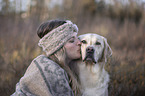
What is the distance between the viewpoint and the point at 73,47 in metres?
1.72

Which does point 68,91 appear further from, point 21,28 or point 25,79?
point 21,28

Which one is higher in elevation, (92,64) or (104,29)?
(92,64)

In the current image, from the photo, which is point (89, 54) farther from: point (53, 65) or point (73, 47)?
point (53, 65)

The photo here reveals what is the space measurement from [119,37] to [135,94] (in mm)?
3674


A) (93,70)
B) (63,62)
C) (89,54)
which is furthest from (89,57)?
(63,62)

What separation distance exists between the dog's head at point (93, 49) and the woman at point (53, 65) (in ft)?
0.27

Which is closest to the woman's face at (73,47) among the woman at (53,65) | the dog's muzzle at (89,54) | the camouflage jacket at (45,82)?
the woman at (53,65)

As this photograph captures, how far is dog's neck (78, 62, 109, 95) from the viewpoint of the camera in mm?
1817

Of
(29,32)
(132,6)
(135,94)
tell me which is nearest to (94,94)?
(135,94)

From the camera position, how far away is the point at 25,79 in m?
1.50

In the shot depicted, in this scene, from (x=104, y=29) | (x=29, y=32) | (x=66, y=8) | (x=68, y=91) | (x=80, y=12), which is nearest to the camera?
(x=68, y=91)

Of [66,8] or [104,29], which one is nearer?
[104,29]

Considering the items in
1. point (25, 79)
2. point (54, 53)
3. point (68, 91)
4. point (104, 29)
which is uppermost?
point (54, 53)

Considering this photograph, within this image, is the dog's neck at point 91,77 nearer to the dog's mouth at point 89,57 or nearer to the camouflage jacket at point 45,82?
the dog's mouth at point 89,57
